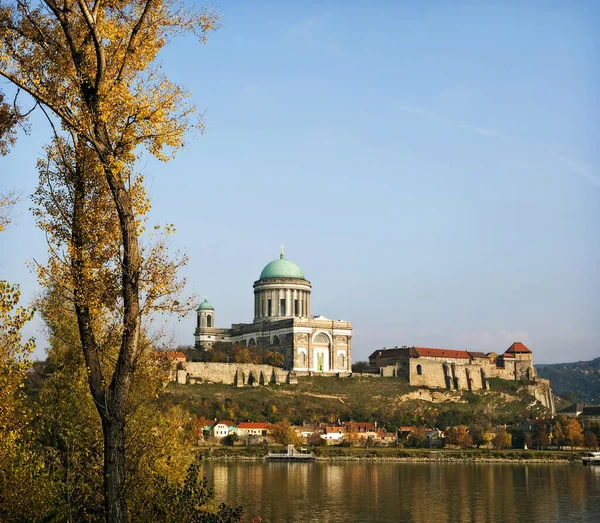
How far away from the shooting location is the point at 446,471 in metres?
71.1

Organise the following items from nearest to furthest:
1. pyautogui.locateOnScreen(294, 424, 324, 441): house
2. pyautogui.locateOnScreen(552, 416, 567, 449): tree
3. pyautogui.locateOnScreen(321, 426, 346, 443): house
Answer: pyautogui.locateOnScreen(294, 424, 324, 441): house, pyautogui.locateOnScreen(321, 426, 346, 443): house, pyautogui.locateOnScreen(552, 416, 567, 449): tree

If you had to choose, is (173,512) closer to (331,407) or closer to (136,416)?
(136,416)

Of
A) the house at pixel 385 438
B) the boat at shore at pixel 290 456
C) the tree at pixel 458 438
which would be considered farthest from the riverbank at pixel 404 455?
the tree at pixel 458 438

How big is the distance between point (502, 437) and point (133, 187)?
90.3m

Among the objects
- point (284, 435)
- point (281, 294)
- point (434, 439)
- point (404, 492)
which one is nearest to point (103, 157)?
point (404, 492)

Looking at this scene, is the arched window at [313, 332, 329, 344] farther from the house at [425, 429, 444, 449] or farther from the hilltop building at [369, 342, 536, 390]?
the house at [425, 429, 444, 449]

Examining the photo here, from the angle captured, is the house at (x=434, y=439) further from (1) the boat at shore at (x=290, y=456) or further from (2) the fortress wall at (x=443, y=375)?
(1) the boat at shore at (x=290, y=456)

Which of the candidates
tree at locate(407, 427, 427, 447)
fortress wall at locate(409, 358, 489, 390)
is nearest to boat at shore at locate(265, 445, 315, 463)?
tree at locate(407, 427, 427, 447)

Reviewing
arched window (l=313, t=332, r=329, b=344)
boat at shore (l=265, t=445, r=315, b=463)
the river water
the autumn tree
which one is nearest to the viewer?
the autumn tree

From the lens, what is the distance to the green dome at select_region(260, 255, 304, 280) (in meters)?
121

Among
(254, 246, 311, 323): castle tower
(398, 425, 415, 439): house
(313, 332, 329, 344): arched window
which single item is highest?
(254, 246, 311, 323): castle tower

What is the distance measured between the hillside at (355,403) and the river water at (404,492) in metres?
19.6

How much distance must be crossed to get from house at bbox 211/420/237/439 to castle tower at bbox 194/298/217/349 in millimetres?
33963

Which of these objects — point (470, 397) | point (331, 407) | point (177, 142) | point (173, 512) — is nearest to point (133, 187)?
point (177, 142)
